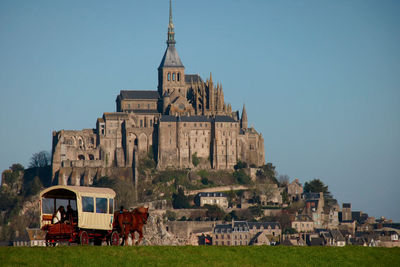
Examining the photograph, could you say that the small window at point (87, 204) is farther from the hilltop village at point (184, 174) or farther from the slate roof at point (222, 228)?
the hilltop village at point (184, 174)

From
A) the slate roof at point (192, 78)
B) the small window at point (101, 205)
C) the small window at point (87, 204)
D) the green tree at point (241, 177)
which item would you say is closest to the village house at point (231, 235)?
the green tree at point (241, 177)

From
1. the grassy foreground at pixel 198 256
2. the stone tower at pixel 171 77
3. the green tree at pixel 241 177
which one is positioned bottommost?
the grassy foreground at pixel 198 256

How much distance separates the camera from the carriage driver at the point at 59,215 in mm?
33084

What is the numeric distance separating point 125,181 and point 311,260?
83.0m

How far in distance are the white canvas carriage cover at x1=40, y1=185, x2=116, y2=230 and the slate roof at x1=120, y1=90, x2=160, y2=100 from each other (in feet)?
297

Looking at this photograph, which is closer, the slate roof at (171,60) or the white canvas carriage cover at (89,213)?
the white canvas carriage cover at (89,213)

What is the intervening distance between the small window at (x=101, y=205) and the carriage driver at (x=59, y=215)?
1.38 m

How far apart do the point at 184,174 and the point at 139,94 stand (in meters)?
17.2

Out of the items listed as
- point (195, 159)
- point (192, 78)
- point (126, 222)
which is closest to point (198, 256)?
point (126, 222)

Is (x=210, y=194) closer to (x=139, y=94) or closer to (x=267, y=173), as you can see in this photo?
(x=267, y=173)

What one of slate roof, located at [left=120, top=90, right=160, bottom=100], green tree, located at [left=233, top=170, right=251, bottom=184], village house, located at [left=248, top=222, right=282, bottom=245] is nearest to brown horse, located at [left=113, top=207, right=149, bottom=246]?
village house, located at [left=248, top=222, right=282, bottom=245]

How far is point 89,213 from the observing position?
108 feet

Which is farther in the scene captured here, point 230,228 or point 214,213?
point 214,213

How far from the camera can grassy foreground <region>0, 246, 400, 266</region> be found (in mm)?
28172
